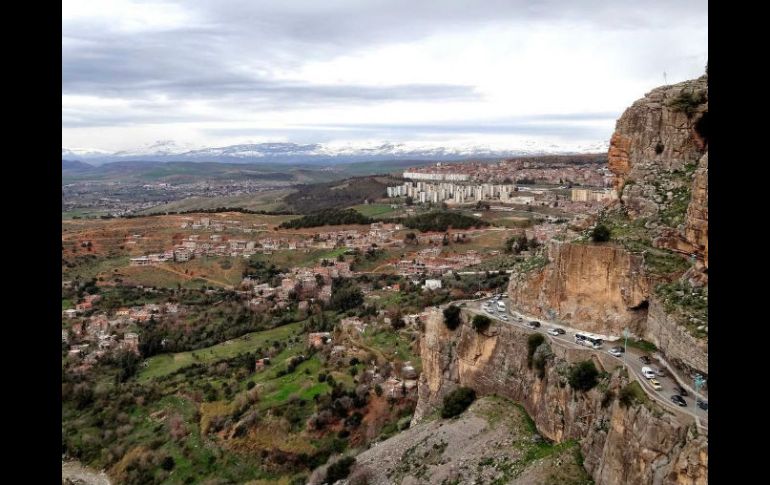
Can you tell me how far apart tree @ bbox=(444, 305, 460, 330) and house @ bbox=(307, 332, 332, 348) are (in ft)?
46.5

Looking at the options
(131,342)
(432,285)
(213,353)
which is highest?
(432,285)

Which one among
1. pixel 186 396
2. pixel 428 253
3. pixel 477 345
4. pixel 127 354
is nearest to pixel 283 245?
pixel 428 253

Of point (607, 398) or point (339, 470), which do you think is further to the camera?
point (339, 470)

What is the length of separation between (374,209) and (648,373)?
258 feet

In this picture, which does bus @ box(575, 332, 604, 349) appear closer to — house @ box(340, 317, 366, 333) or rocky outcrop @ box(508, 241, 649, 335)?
rocky outcrop @ box(508, 241, 649, 335)

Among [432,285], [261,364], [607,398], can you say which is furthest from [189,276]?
[607,398]

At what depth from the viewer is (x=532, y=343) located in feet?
54.9

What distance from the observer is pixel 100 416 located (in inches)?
1157

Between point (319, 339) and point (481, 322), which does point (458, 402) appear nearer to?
point (481, 322)

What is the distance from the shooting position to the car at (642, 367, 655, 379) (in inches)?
479

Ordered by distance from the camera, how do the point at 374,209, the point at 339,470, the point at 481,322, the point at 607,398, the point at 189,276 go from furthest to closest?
the point at 374,209, the point at 189,276, the point at 481,322, the point at 339,470, the point at 607,398

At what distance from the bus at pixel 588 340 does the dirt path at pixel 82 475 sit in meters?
19.9
